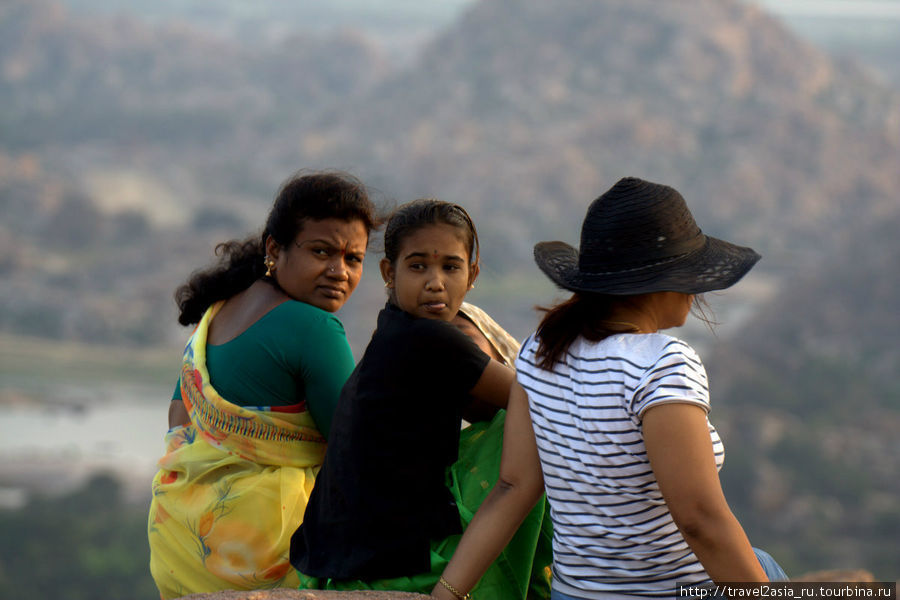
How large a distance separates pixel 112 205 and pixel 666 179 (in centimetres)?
3828

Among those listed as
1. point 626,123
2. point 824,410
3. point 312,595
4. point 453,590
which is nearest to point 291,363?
point 312,595

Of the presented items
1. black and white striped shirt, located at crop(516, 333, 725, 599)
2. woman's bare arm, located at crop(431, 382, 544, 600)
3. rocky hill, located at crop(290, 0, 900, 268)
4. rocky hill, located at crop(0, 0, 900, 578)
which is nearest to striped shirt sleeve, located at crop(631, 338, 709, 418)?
black and white striped shirt, located at crop(516, 333, 725, 599)

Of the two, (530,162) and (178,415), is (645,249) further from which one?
(530,162)

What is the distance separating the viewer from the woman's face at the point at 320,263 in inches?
90.9

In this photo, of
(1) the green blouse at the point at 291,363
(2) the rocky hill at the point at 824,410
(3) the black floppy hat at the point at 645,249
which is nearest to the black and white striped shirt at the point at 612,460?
(3) the black floppy hat at the point at 645,249

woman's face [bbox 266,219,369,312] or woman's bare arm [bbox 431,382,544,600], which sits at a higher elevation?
woman's face [bbox 266,219,369,312]

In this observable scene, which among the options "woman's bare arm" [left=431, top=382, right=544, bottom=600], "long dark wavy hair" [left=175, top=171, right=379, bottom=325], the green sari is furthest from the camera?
"long dark wavy hair" [left=175, top=171, right=379, bottom=325]

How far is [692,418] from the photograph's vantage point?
160 cm

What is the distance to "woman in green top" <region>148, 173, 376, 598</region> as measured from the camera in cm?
219

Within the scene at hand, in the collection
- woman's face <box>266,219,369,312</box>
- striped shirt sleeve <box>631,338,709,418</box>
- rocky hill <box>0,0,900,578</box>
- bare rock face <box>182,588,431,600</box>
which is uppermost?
rocky hill <box>0,0,900,578</box>

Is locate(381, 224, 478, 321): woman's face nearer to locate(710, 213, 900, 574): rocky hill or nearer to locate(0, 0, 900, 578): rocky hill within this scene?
locate(710, 213, 900, 574): rocky hill

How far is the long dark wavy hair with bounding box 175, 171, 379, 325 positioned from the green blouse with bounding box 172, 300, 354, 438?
0.21 m

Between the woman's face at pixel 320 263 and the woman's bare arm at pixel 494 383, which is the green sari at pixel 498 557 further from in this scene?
the woman's face at pixel 320 263

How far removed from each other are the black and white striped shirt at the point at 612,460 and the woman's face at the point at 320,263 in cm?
65
